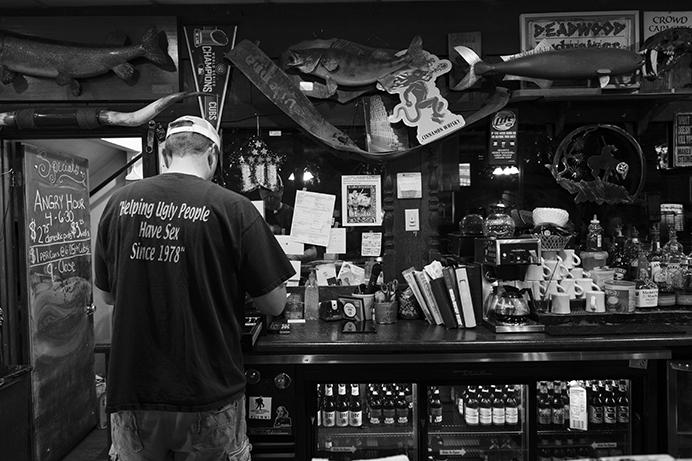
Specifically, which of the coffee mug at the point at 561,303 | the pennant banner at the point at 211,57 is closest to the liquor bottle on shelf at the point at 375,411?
the coffee mug at the point at 561,303

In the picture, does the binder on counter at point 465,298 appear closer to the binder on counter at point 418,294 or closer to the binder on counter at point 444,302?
the binder on counter at point 444,302

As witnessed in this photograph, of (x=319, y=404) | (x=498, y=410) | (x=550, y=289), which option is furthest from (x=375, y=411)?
(x=550, y=289)

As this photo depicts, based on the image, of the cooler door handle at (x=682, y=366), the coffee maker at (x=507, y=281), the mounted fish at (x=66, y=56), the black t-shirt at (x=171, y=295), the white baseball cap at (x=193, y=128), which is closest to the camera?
the black t-shirt at (x=171, y=295)

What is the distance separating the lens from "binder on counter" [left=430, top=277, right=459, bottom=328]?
9.27ft

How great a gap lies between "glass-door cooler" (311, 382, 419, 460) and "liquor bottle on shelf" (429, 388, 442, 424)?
11 cm

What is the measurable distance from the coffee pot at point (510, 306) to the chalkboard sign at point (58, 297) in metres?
2.77

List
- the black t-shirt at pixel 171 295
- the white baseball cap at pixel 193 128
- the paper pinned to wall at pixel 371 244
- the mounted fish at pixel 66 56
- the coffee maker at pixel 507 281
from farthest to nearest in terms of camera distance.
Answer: the paper pinned to wall at pixel 371 244 < the mounted fish at pixel 66 56 < the coffee maker at pixel 507 281 < the white baseball cap at pixel 193 128 < the black t-shirt at pixel 171 295

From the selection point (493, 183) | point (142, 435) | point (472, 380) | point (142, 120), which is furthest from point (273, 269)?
point (493, 183)

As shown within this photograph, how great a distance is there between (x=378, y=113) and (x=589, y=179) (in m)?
1.33

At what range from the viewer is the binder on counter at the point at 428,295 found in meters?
2.89

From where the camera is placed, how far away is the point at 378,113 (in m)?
3.13

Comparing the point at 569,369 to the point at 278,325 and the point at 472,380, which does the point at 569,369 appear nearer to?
the point at 472,380

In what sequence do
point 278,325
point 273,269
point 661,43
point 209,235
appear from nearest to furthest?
point 209,235, point 273,269, point 278,325, point 661,43

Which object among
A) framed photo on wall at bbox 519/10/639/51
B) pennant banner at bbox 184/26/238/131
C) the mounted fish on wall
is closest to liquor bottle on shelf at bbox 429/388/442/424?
pennant banner at bbox 184/26/238/131
